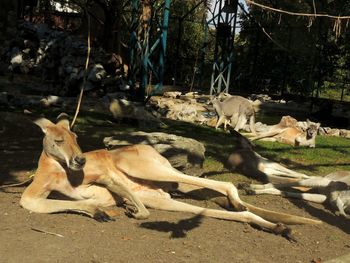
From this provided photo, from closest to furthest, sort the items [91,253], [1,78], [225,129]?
[91,253], [225,129], [1,78]

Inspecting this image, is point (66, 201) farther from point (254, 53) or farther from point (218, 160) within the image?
point (254, 53)

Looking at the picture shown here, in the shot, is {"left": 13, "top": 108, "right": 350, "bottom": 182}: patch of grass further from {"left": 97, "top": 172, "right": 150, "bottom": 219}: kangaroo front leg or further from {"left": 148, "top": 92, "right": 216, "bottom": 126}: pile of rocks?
{"left": 97, "top": 172, "right": 150, "bottom": 219}: kangaroo front leg

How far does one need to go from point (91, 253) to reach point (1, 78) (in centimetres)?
1490

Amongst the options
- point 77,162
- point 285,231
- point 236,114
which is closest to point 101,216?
point 77,162

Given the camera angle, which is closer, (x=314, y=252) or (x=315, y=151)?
(x=314, y=252)

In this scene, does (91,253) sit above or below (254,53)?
below

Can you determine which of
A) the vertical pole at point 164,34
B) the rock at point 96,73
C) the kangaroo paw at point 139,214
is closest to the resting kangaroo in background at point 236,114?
the vertical pole at point 164,34

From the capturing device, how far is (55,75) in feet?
62.7

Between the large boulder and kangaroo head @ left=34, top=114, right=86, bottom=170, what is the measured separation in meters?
2.08

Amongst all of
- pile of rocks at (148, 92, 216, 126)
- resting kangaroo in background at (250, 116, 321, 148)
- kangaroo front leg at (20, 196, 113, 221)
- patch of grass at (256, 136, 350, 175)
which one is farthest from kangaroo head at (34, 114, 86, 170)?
pile of rocks at (148, 92, 216, 126)

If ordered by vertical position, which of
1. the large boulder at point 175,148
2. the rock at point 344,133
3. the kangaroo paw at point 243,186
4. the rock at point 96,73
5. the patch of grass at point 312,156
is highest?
the rock at point 96,73

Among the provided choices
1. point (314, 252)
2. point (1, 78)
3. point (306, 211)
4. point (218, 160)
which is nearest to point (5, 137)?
point (218, 160)

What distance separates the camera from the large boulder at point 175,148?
22.6 ft

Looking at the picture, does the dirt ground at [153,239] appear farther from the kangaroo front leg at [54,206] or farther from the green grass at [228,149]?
the green grass at [228,149]
